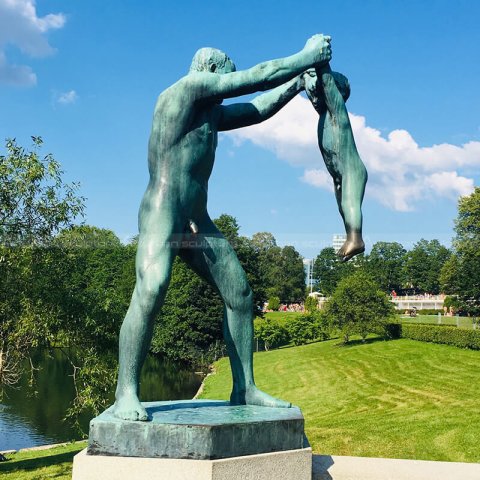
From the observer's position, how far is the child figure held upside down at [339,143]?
14.5 ft

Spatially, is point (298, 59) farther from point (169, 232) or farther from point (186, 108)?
point (169, 232)

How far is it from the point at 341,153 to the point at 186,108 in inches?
50.0

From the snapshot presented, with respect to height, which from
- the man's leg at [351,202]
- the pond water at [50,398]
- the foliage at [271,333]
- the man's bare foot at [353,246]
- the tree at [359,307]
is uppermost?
the man's leg at [351,202]

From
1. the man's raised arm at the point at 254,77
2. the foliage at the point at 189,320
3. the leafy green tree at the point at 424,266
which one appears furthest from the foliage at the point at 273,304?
the man's raised arm at the point at 254,77

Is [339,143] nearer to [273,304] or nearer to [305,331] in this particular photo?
[305,331]

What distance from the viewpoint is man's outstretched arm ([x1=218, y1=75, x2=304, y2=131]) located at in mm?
4793

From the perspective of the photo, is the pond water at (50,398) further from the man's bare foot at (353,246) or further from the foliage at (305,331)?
the foliage at (305,331)

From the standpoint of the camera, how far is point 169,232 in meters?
4.22

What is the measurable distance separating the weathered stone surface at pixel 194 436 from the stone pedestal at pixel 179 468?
0.05 metres

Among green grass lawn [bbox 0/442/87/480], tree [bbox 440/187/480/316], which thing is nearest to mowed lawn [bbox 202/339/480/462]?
green grass lawn [bbox 0/442/87/480]

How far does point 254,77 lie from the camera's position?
418 centimetres

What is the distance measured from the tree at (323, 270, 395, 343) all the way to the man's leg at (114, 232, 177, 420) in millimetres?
31250

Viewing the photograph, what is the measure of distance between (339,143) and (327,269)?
8956 cm

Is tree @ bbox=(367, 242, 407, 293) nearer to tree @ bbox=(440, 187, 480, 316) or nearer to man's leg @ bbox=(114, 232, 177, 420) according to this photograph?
tree @ bbox=(440, 187, 480, 316)
